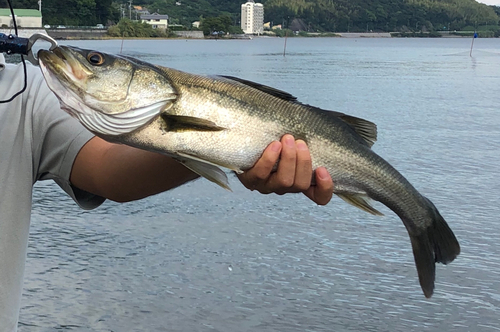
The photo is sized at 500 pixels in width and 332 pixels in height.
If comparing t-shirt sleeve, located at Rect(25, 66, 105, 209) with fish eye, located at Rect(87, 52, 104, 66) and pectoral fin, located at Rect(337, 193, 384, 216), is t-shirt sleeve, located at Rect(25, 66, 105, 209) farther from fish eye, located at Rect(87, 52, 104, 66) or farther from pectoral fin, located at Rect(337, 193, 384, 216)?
pectoral fin, located at Rect(337, 193, 384, 216)

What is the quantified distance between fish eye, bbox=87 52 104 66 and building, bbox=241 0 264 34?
167 meters

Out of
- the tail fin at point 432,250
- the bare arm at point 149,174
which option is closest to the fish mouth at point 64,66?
the bare arm at point 149,174

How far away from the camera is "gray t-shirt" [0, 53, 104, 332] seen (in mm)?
2252

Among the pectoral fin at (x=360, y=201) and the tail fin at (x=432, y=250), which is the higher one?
the pectoral fin at (x=360, y=201)

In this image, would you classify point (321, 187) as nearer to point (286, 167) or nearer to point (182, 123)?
point (286, 167)

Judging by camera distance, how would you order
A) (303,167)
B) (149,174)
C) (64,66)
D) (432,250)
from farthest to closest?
(432,250)
(149,174)
(303,167)
(64,66)

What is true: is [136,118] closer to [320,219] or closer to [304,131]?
[304,131]

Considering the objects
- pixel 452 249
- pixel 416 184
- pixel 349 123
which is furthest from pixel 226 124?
pixel 416 184

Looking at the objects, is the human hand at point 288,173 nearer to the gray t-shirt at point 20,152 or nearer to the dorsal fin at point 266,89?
the dorsal fin at point 266,89

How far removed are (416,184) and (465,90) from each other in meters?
18.0

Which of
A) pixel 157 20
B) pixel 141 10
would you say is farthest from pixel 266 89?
pixel 141 10

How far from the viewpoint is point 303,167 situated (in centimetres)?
235

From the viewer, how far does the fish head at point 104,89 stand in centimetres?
211

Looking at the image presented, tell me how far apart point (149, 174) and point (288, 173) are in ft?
1.61
